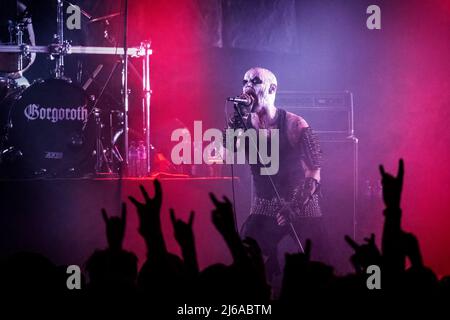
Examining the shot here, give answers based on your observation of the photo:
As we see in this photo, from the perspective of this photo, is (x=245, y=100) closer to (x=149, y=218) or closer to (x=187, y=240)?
(x=149, y=218)

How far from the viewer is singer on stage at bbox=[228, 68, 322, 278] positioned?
5523 millimetres

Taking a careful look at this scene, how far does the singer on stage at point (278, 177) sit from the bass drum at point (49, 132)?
169 centimetres

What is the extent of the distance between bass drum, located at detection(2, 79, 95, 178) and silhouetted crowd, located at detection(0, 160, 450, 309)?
3.82 metres

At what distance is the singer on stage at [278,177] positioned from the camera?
5523 millimetres

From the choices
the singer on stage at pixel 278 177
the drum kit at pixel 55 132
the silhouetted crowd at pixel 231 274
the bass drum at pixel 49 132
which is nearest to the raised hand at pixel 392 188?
the silhouetted crowd at pixel 231 274

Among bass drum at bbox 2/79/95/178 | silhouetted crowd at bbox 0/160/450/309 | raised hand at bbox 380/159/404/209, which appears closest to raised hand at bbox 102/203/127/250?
silhouetted crowd at bbox 0/160/450/309

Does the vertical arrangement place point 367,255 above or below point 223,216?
below

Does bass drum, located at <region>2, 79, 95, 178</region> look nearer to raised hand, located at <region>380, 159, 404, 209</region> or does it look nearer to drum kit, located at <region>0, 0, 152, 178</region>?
drum kit, located at <region>0, 0, 152, 178</region>

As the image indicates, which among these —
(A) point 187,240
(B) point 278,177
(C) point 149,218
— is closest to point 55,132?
(B) point 278,177

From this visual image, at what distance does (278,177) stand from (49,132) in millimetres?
2373

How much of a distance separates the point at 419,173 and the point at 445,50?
1.52 meters

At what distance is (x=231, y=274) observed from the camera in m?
2.24

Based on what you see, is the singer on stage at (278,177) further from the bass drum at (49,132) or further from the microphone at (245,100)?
the bass drum at (49,132)

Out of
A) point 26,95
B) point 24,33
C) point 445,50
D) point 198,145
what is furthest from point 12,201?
point 445,50
